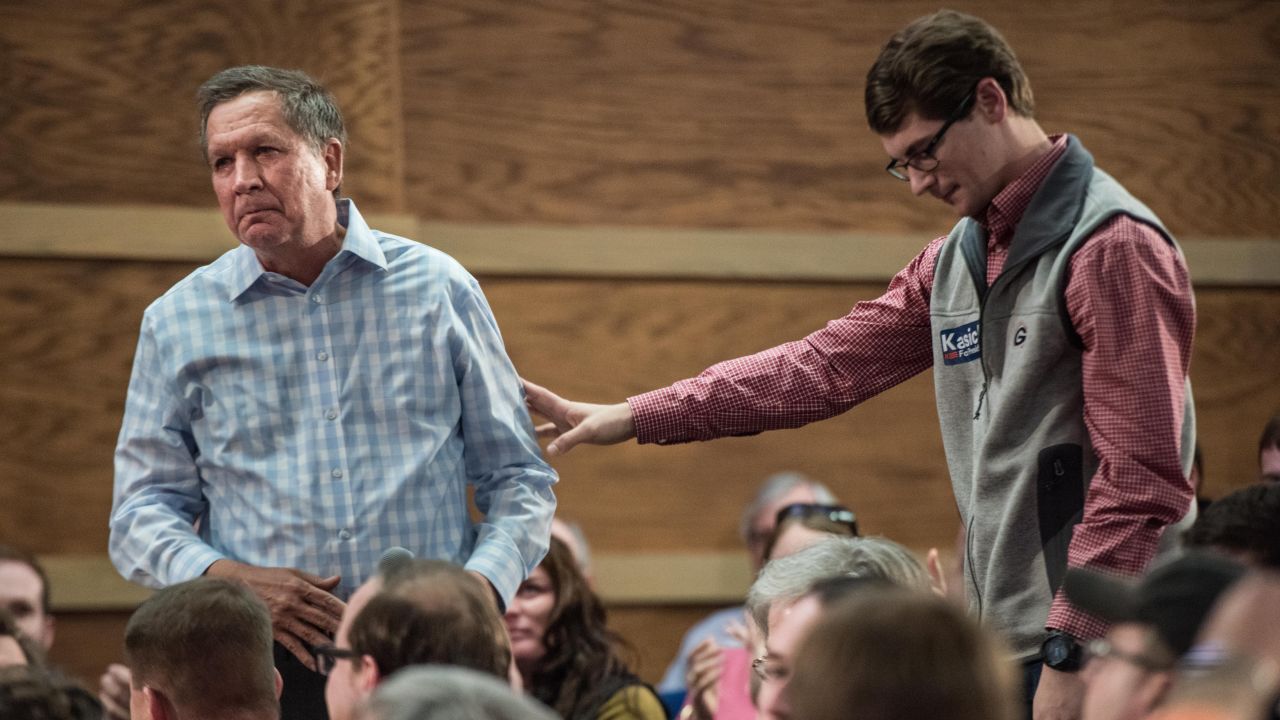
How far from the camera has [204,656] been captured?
2164mm

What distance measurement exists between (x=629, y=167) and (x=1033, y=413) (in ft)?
7.96

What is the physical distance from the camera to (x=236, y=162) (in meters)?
2.56

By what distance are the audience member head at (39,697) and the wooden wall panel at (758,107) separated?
2.59 m

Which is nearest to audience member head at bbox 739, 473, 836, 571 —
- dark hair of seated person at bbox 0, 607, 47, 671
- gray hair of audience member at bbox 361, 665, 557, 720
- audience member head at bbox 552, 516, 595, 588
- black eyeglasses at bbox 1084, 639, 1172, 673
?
audience member head at bbox 552, 516, 595, 588

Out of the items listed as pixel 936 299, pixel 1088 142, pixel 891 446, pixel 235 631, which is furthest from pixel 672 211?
pixel 235 631

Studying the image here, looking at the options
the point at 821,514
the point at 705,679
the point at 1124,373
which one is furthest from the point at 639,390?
the point at 1124,373

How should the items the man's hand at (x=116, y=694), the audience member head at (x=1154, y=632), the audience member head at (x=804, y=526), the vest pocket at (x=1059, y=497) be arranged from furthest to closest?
1. the man's hand at (x=116, y=694)
2. the audience member head at (x=804, y=526)
3. the vest pocket at (x=1059, y=497)
4. the audience member head at (x=1154, y=632)

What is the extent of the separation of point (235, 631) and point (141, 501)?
0.47m

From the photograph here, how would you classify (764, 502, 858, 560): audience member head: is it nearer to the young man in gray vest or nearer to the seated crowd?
the seated crowd

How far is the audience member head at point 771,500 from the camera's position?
14.3 ft

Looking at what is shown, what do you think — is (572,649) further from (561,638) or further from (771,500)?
(771,500)

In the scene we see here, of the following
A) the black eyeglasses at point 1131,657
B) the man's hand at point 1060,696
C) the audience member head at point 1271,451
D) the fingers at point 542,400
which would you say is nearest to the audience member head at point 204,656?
the fingers at point 542,400

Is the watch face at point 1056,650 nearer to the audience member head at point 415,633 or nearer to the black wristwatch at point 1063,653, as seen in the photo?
the black wristwatch at point 1063,653

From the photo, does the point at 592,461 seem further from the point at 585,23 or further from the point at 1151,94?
the point at 1151,94
